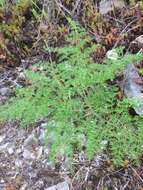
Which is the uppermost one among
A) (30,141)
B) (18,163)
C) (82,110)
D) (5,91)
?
(82,110)

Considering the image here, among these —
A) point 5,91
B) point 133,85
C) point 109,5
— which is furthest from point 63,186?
point 109,5

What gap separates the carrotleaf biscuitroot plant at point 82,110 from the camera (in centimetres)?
334

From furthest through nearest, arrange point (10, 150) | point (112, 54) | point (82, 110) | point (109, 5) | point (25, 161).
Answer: point (109, 5) → point (112, 54) → point (10, 150) → point (25, 161) → point (82, 110)

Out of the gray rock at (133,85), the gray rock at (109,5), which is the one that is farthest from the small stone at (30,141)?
the gray rock at (109,5)

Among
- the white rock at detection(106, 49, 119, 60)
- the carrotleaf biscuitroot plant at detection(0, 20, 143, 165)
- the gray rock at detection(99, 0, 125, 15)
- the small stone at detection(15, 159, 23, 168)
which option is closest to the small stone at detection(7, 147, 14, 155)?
the small stone at detection(15, 159, 23, 168)

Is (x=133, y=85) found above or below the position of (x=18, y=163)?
above

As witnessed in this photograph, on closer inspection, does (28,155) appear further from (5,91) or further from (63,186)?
(5,91)

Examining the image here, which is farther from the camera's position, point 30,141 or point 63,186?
point 30,141

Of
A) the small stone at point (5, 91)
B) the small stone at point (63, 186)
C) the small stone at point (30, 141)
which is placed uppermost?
the small stone at point (5, 91)

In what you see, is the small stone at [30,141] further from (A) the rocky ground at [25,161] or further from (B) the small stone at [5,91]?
(B) the small stone at [5,91]

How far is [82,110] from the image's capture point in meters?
3.58

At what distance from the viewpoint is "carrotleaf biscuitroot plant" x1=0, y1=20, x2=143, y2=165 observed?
3340 mm

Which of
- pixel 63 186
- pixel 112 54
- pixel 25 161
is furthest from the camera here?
pixel 112 54

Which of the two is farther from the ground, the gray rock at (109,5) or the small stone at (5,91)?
the gray rock at (109,5)
